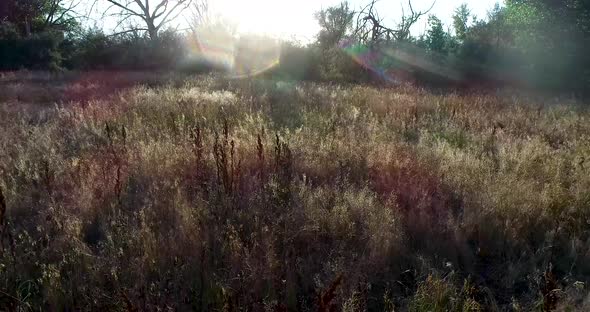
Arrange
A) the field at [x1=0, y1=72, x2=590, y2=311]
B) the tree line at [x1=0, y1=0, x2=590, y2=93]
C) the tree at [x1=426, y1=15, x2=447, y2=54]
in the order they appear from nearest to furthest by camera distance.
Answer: the field at [x1=0, y1=72, x2=590, y2=311]
the tree line at [x1=0, y1=0, x2=590, y2=93]
the tree at [x1=426, y1=15, x2=447, y2=54]

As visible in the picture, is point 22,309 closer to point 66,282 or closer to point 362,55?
point 66,282

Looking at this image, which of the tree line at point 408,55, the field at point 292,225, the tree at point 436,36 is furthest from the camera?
the tree at point 436,36

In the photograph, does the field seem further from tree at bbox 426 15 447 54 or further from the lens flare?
tree at bbox 426 15 447 54

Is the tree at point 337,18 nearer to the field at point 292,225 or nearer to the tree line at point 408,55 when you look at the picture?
the tree line at point 408,55

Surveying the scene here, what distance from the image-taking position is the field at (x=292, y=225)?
2338mm

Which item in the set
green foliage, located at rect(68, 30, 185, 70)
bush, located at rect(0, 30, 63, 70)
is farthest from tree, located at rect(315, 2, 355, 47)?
bush, located at rect(0, 30, 63, 70)

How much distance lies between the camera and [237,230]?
286 cm

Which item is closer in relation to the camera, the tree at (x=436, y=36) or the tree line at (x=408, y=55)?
the tree line at (x=408, y=55)

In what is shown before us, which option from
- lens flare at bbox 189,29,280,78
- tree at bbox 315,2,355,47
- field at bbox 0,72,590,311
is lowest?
field at bbox 0,72,590,311

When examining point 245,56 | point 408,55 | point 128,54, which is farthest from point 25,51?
point 408,55

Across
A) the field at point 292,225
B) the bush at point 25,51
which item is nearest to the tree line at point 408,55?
the bush at point 25,51

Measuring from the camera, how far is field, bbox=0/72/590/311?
92.0 inches

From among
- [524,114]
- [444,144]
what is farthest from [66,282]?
[524,114]

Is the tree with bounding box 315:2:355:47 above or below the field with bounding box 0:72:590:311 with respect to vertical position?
above
